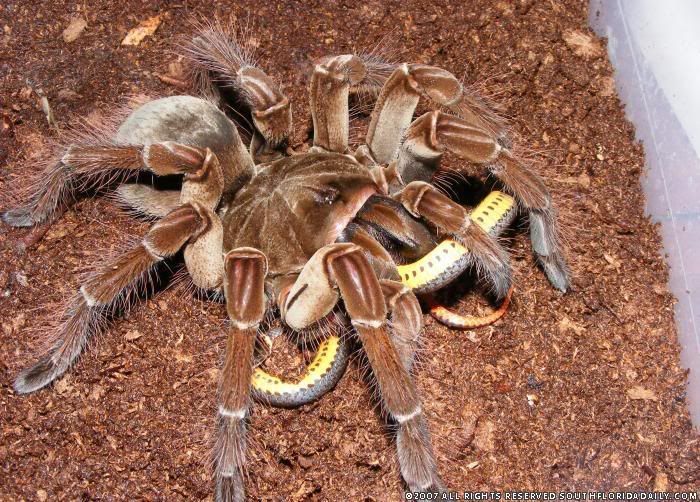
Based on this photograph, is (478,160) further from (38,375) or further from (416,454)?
(38,375)

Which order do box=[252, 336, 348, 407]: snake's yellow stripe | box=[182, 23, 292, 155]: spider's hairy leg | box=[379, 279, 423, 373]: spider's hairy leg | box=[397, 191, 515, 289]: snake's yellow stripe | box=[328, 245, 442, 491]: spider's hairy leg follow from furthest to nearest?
1. box=[182, 23, 292, 155]: spider's hairy leg
2. box=[252, 336, 348, 407]: snake's yellow stripe
3. box=[397, 191, 515, 289]: snake's yellow stripe
4. box=[379, 279, 423, 373]: spider's hairy leg
5. box=[328, 245, 442, 491]: spider's hairy leg

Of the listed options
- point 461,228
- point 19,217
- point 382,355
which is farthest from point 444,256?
point 19,217

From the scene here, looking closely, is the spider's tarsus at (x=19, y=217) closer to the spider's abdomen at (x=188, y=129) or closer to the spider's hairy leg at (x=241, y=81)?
the spider's abdomen at (x=188, y=129)

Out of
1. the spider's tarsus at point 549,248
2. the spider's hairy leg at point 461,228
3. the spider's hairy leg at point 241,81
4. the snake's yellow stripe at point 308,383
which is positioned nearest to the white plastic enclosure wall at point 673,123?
the spider's tarsus at point 549,248

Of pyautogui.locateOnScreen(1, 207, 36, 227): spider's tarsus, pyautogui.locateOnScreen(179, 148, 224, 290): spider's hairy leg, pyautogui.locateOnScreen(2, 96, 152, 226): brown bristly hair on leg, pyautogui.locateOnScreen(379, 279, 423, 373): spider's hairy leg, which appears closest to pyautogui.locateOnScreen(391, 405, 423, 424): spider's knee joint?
pyautogui.locateOnScreen(379, 279, 423, 373): spider's hairy leg

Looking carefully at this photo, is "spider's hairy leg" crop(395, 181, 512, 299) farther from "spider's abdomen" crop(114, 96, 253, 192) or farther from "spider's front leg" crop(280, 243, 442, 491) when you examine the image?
"spider's abdomen" crop(114, 96, 253, 192)

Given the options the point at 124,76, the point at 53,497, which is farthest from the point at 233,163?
the point at 53,497

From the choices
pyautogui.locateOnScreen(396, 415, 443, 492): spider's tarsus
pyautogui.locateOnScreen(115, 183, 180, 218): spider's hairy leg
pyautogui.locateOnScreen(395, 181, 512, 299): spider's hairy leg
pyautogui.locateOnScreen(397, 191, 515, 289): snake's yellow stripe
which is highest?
pyautogui.locateOnScreen(395, 181, 512, 299): spider's hairy leg
